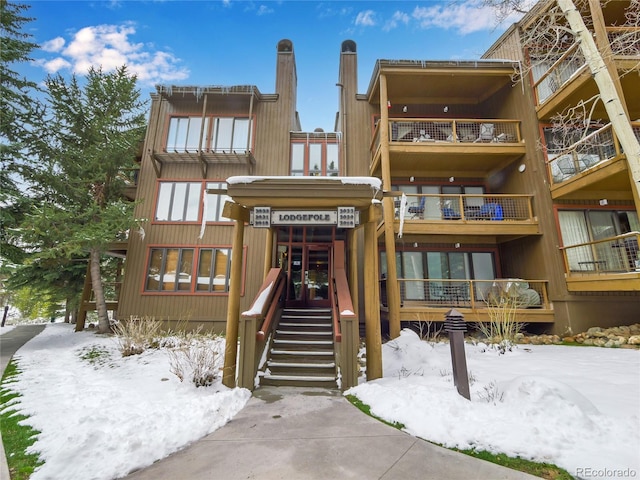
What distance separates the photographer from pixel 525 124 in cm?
1042

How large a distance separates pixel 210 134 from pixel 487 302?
42.2 feet

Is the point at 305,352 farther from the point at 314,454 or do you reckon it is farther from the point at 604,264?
the point at 604,264

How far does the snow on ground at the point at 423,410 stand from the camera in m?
2.83

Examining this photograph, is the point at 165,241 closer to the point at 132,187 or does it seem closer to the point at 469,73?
the point at 132,187

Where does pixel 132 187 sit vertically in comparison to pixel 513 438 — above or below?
above

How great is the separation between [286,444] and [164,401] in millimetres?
2464

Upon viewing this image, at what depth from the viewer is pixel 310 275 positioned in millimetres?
10047

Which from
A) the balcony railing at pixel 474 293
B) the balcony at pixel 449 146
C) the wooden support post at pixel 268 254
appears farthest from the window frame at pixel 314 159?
the balcony railing at pixel 474 293

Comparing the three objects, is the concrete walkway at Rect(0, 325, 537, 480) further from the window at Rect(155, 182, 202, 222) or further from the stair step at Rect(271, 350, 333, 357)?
the window at Rect(155, 182, 202, 222)

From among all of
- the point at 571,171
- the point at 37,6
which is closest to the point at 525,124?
the point at 571,171

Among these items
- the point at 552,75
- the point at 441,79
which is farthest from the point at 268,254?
the point at 552,75

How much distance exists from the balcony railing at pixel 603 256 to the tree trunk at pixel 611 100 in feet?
10.5

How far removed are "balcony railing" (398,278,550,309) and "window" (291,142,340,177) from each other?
19.6 ft

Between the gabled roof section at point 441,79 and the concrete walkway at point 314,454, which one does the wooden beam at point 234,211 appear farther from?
the gabled roof section at point 441,79
